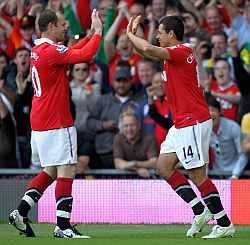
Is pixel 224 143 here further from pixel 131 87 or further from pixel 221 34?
pixel 221 34

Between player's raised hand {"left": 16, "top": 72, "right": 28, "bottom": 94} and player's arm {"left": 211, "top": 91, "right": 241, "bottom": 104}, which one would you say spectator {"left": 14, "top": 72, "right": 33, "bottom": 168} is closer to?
player's raised hand {"left": 16, "top": 72, "right": 28, "bottom": 94}

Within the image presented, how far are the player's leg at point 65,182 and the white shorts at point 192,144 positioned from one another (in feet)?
3.69

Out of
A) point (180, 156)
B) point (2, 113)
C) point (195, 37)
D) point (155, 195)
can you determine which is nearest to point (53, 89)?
point (180, 156)

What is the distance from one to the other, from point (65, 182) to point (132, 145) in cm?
387

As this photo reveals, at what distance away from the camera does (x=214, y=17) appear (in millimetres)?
16672

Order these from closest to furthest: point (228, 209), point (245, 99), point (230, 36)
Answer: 1. point (228, 209)
2. point (245, 99)
3. point (230, 36)

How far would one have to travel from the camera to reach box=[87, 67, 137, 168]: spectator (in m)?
15.5

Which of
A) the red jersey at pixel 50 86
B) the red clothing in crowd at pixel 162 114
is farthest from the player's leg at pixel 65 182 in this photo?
the red clothing in crowd at pixel 162 114

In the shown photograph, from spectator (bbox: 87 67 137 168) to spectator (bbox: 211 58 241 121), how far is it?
4.37ft

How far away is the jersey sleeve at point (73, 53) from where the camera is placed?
11.0 metres

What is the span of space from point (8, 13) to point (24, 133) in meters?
3.04

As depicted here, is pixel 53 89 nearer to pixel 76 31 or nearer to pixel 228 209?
pixel 228 209

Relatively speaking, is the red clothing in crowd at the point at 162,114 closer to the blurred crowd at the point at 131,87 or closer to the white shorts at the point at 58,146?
the blurred crowd at the point at 131,87

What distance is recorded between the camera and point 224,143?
14.8 m
